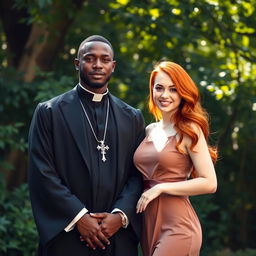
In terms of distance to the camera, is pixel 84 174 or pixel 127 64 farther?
pixel 127 64

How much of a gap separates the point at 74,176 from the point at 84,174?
2.5 inches

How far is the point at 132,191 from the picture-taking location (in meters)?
5.00

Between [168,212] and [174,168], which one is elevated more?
[174,168]

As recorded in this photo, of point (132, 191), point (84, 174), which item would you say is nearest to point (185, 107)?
point (132, 191)

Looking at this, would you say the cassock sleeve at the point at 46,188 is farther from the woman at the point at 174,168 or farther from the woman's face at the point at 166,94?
the woman's face at the point at 166,94

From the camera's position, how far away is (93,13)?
32.2 feet

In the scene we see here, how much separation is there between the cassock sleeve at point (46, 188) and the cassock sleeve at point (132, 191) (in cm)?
28

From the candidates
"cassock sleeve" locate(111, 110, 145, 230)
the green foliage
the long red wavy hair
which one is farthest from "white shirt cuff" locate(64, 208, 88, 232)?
the green foliage

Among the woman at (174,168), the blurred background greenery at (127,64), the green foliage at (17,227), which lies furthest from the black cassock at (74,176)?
the green foliage at (17,227)

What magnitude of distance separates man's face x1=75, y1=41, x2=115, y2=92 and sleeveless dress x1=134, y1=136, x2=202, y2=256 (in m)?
0.54

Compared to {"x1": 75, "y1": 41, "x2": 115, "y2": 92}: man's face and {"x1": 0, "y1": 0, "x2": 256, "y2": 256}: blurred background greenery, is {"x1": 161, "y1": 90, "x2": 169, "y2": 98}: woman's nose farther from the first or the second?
{"x1": 0, "y1": 0, "x2": 256, "y2": 256}: blurred background greenery

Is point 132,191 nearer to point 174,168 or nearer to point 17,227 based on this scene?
point 174,168

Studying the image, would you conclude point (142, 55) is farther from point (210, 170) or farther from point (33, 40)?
point (210, 170)

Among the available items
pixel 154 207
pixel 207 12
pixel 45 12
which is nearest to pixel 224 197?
pixel 207 12
